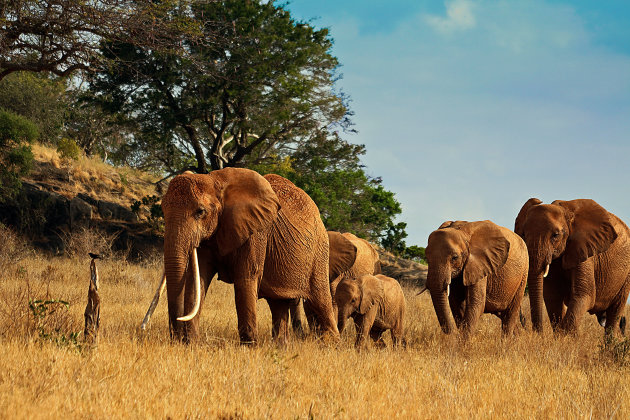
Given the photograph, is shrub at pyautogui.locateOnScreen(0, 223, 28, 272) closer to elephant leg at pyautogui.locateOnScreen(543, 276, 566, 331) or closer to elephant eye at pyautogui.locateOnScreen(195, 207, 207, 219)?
elephant eye at pyautogui.locateOnScreen(195, 207, 207, 219)

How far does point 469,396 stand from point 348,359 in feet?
5.61

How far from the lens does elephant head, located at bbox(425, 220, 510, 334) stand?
30.9 feet

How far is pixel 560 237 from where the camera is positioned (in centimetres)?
1113

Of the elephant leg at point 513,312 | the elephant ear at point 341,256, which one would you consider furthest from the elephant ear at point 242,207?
the elephant leg at point 513,312

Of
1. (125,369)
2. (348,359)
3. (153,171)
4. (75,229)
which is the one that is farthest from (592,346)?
(153,171)

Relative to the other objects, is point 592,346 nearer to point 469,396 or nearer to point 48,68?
point 469,396

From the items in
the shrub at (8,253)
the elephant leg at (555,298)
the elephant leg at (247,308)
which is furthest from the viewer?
the shrub at (8,253)

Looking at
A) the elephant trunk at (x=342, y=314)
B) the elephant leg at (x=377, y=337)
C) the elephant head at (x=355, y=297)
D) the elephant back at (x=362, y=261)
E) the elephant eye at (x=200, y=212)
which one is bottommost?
the elephant leg at (x=377, y=337)

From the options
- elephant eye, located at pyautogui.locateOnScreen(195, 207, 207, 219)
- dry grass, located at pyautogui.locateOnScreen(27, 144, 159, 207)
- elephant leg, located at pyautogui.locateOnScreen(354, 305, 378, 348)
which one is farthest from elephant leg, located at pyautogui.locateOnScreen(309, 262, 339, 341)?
dry grass, located at pyautogui.locateOnScreen(27, 144, 159, 207)

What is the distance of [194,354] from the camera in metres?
6.59

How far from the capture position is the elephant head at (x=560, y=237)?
1110cm

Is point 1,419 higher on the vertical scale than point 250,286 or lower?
lower

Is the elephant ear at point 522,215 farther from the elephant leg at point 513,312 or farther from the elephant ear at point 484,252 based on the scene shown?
the elephant ear at point 484,252

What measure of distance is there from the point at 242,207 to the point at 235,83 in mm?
17890
